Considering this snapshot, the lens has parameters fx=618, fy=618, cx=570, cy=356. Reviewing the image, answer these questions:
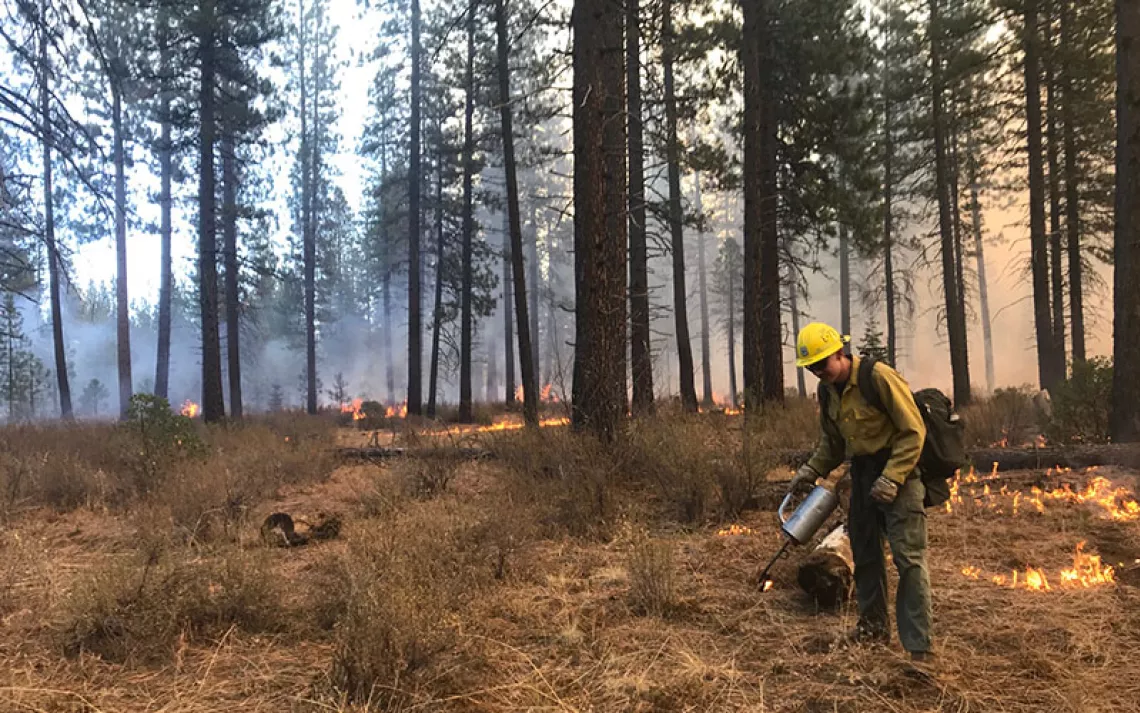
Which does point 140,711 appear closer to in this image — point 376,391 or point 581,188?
point 581,188

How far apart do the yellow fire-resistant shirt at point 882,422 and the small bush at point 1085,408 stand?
6.73m

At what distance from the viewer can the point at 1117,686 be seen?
2701mm

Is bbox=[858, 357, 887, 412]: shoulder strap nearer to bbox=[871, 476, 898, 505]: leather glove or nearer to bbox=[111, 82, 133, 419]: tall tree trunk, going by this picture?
bbox=[871, 476, 898, 505]: leather glove

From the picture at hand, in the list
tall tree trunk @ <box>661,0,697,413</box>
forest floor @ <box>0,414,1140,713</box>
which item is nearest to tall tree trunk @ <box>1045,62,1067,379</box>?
tall tree trunk @ <box>661,0,697,413</box>

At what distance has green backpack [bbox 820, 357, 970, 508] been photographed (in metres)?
3.10

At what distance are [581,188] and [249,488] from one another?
16.3 ft

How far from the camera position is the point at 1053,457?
6.64 meters

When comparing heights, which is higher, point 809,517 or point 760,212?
point 760,212

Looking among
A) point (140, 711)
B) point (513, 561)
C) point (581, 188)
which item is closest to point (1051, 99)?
point (581, 188)

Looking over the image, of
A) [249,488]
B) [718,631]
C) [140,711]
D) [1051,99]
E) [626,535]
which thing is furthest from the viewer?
[1051,99]

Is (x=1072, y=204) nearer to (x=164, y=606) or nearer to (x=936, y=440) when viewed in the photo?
(x=936, y=440)

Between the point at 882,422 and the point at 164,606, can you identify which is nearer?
the point at 882,422

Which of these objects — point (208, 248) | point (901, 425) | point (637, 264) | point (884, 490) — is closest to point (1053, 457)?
point (901, 425)

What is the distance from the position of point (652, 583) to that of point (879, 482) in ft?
4.73
